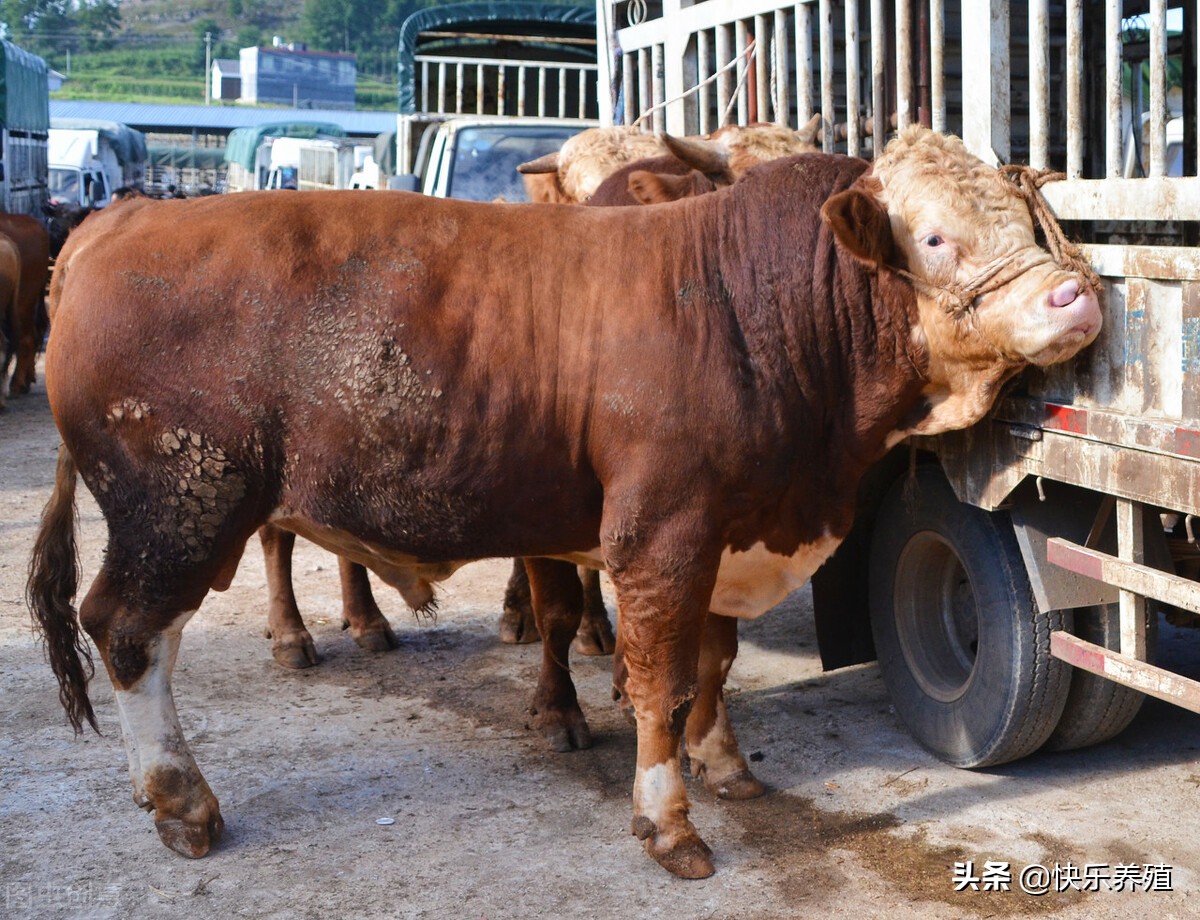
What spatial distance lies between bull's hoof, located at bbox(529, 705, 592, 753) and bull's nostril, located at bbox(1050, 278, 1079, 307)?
2235mm

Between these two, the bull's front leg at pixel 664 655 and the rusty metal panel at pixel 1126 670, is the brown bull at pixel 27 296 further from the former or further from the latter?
the rusty metal panel at pixel 1126 670

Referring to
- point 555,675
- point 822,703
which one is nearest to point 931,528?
point 822,703

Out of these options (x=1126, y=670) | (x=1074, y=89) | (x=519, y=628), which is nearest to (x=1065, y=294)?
(x=1074, y=89)

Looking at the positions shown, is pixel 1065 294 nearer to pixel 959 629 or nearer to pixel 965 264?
pixel 965 264

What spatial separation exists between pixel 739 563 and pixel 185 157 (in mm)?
57113

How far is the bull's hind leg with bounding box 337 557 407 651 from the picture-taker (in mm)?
6055

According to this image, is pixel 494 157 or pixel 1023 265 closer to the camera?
pixel 1023 265

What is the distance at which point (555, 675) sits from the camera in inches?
198

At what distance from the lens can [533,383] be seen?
400 cm

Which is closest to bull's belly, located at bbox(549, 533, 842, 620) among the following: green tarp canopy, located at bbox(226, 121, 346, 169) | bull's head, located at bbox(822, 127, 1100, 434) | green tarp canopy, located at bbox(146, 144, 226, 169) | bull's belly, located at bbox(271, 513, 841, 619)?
bull's belly, located at bbox(271, 513, 841, 619)

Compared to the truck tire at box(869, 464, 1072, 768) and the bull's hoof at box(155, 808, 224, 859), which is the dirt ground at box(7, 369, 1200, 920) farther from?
the truck tire at box(869, 464, 1072, 768)

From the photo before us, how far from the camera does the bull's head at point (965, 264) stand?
3686 millimetres

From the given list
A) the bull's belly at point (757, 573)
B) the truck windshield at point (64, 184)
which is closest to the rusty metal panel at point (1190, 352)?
the bull's belly at point (757, 573)

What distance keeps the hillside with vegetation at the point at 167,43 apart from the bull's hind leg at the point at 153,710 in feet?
310
